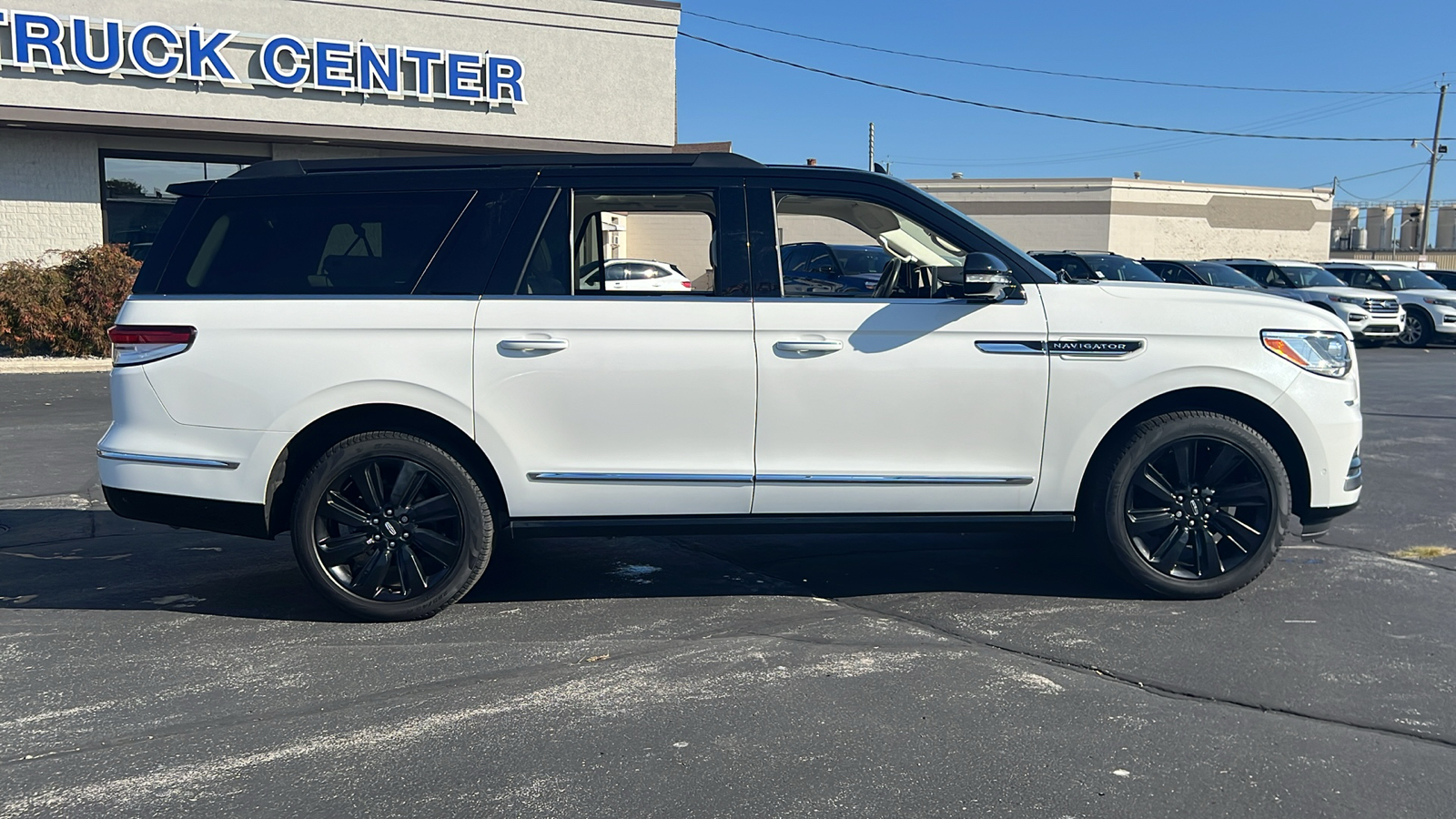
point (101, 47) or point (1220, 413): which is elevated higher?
point (101, 47)

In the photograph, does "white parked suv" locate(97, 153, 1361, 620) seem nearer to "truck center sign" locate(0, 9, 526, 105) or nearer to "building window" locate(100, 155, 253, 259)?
"truck center sign" locate(0, 9, 526, 105)

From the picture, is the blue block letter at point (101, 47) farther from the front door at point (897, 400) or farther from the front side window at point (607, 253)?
the front door at point (897, 400)

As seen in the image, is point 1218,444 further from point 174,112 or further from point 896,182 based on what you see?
point 174,112

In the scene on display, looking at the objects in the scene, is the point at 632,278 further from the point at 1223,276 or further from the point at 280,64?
the point at 1223,276

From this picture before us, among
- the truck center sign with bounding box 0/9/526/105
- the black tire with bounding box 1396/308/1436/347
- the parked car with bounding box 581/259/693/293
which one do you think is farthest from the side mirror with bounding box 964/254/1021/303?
the black tire with bounding box 1396/308/1436/347

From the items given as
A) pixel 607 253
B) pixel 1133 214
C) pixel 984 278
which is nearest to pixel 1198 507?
pixel 984 278

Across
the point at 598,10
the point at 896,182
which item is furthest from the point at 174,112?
the point at 896,182

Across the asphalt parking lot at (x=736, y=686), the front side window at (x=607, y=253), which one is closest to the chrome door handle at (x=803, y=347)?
the front side window at (x=607, y=253)

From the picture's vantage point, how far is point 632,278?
502 centimetres

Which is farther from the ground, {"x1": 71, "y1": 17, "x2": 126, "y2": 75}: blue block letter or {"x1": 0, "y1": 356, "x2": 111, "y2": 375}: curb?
{"x1": 71, "y1": 17, "x2": 126, "y2": 75}: blue block letter

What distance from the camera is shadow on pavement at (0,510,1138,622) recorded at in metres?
5.33

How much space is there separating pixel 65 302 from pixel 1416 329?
81.2 ft

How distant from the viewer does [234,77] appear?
60.2ft

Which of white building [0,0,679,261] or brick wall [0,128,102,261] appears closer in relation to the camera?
white building [0,0,679,261]
